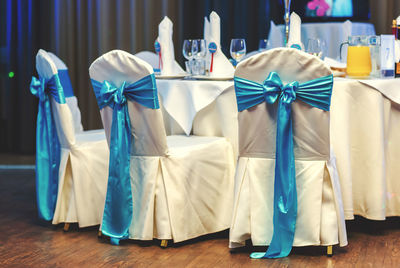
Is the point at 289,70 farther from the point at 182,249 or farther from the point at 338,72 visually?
the point at 182,249

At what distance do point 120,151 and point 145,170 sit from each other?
5.9 inches

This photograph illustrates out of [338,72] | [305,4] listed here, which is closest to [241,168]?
[338,72]

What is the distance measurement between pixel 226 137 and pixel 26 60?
3083 mm

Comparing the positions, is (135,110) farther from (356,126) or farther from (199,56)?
(356,126)

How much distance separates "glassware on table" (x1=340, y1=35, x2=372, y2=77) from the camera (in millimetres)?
3102

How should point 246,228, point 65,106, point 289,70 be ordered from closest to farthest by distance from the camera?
point 289,70
point 246,228
point 65,106

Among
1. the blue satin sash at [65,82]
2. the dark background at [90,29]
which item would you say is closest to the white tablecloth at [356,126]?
the blue satin sash at [65,82]

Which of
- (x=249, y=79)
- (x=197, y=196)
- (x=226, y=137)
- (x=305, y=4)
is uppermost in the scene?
(x=305, y=4)

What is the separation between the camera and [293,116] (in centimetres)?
264

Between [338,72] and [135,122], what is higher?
[338,72]

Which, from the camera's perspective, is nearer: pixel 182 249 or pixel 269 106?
pixel 269 106

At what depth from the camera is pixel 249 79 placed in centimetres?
267

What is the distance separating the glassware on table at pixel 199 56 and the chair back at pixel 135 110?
2.16 feet

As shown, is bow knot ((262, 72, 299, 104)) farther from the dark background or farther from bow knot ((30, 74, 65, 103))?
the dark background
